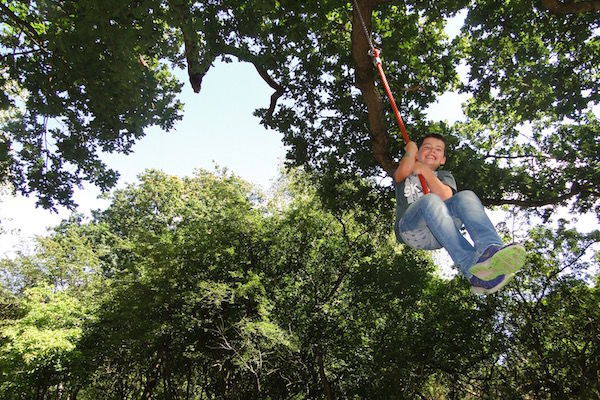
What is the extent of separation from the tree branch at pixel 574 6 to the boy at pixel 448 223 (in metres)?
2.64

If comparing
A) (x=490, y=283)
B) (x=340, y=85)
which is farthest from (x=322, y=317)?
(x=490, y=283)

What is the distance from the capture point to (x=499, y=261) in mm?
2461

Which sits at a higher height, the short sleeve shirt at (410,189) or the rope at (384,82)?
the rope at (384,82)

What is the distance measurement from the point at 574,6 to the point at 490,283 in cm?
366

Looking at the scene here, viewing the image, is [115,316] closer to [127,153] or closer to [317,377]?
[317,377]

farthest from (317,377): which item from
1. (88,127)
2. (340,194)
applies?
(88,127)

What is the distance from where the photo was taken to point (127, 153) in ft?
23.6

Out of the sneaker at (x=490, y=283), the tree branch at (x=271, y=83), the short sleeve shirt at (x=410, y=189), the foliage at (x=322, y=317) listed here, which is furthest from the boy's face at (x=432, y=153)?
the foliage at (x=322, y=317)

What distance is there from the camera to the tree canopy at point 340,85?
18.1ft

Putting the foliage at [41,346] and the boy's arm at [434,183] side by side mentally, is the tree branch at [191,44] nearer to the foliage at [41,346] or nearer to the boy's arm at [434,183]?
the boy's arm at [434,183]

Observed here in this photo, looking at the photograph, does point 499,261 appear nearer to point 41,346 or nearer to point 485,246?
point 485,246

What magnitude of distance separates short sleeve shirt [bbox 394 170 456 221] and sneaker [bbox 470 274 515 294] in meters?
0.77

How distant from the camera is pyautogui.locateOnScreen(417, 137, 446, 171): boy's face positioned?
11.0 ft

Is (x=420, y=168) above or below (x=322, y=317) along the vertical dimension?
below
